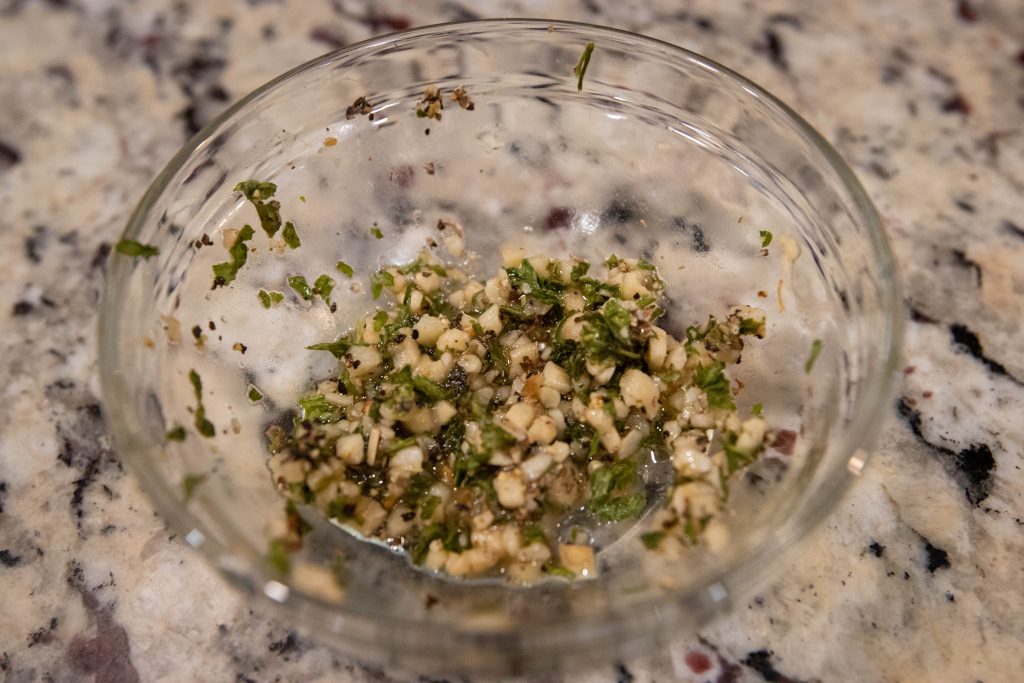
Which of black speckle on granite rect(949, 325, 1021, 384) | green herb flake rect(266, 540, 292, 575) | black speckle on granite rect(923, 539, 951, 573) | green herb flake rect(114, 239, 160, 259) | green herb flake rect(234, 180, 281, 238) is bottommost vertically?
black speckle on granite rect(923, 539, 951, 573)

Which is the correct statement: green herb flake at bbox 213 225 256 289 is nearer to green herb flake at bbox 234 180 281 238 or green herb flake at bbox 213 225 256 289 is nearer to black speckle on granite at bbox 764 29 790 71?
green herb flake at bbox 234 180 281 238

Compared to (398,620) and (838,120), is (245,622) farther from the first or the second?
(838,120)

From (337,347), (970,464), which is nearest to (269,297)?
(337,347)

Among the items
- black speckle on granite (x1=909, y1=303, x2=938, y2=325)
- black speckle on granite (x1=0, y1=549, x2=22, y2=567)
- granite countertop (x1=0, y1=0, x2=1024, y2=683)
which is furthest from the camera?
black speckle on granite (x1=909, y1=303, x2=938, y2=325)

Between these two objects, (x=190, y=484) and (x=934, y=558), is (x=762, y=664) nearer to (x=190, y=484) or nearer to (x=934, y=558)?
(x=934, y=558)

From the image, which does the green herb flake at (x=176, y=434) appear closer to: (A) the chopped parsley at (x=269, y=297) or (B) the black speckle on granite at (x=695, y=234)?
(A) the chopped parsley at (x=269, y=297)

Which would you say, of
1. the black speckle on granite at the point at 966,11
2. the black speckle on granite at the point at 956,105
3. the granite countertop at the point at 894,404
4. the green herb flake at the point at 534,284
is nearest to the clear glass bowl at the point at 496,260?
the green herb flake at the point at 534,284

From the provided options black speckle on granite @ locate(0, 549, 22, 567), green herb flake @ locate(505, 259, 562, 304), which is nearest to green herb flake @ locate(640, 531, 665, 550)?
green herb flake @ locate(505, 259, 562, 304)
